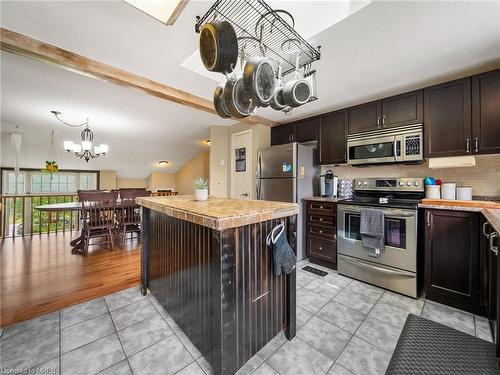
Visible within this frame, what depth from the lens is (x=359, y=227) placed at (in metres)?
2.52

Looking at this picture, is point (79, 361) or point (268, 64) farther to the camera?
point (79, 361)

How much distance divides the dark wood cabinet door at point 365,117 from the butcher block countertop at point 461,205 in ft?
3.74

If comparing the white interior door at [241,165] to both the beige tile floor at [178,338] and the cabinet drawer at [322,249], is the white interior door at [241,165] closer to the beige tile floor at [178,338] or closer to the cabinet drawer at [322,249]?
the cabinet drawer at [322,249]

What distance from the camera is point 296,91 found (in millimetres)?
1477

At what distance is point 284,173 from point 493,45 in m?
2.31

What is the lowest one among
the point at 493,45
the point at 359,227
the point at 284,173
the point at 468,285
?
the point at 468,285

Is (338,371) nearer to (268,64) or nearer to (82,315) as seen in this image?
(268,64)

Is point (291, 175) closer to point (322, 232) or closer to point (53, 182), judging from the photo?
point (322, 232)

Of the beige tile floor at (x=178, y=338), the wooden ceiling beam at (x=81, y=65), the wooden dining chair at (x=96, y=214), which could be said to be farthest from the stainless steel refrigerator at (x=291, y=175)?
the wooden dining chair at (x=96, y=214)

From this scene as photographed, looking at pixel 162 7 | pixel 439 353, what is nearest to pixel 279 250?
pixel 439 353

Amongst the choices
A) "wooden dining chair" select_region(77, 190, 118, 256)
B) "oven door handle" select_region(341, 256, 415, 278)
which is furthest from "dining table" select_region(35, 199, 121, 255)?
"oven door handle" select_region(341, 256, 415, 278)

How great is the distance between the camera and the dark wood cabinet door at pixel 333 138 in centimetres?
307

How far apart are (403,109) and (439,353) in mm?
2456

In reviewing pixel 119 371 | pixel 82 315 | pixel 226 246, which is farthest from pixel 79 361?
pixel 226 246
